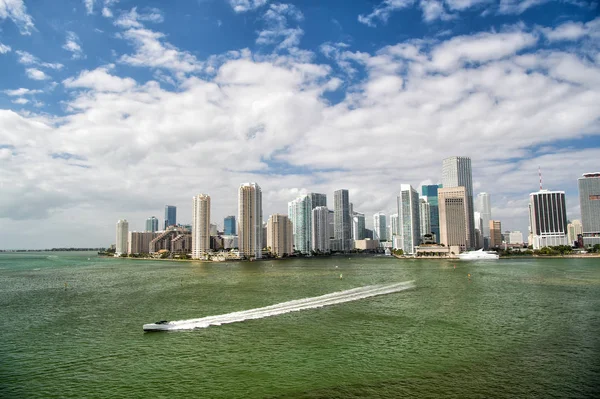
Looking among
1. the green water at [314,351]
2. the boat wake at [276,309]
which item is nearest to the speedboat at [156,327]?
the boat wake at [276,309]

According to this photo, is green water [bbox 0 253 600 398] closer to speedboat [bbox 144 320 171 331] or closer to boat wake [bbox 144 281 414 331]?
speedboat [bbox 144 320 171 331]

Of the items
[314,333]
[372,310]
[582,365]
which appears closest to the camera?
[582,365]

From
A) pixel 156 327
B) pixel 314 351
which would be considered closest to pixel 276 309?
pixel 156 327

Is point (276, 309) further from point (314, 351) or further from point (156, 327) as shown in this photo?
point (314, 351)

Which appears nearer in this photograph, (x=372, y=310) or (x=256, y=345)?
(x=256, y=345)

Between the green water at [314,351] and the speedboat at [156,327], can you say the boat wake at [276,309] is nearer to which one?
the speedboat at [156,327]

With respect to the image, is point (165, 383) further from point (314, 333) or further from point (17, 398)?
point (314, 333)

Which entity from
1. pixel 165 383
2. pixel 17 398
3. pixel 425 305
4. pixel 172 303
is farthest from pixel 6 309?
pixel 425 305

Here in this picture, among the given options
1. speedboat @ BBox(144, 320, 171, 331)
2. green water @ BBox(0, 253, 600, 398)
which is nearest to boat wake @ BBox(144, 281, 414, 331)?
speedboat @ BBox(144, 320, 171, 331)
